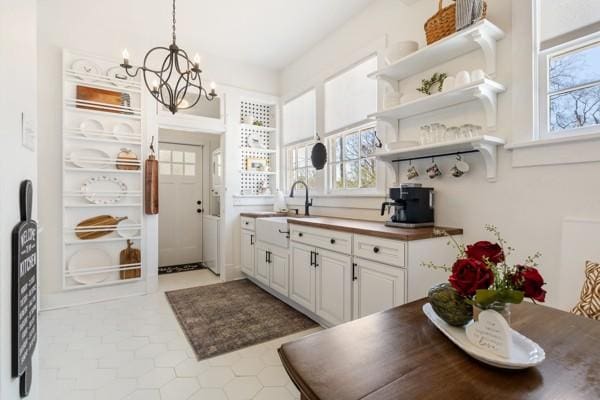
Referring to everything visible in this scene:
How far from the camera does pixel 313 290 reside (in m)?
2.56

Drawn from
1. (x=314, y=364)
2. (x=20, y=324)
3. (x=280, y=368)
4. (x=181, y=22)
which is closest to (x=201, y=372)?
(x=280, y=368)

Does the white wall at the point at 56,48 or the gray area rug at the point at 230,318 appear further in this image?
the white wall at the point at 56,48

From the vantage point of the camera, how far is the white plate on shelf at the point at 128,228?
3356mm

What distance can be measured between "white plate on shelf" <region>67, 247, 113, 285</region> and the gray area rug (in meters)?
0.75

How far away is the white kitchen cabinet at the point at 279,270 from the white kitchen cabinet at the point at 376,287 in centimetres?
98

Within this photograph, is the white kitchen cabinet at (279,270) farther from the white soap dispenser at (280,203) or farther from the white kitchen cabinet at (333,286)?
the white soap dispenser at (280,203)

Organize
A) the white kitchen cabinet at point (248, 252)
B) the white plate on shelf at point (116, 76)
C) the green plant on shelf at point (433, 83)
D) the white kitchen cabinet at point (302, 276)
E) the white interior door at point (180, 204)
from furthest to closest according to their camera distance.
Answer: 1. the white interior door at point (180, 204)
2. the white kitchen cabinet at point (248, 252)
3. the white plate on shelf at point (116, 76)
4. the white kitchen cabinet at point (302, 276)
5. the green plant on shelf at point (433, 83)

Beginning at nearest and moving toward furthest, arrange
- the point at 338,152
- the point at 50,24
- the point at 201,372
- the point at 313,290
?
the point at 201,372 → the point at 313,290 → the point at 50,24 → the point at 338,152

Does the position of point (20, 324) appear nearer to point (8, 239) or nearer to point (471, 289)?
point (8, 239)

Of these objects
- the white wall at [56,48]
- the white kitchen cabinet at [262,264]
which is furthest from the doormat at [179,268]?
the white kitchen cabinet at [262,264]

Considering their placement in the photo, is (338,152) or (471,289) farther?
(338,152)

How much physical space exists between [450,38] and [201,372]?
106 inches

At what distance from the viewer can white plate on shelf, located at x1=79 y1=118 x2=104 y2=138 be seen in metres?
3.14

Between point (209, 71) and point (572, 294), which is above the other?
point (209, 71)
